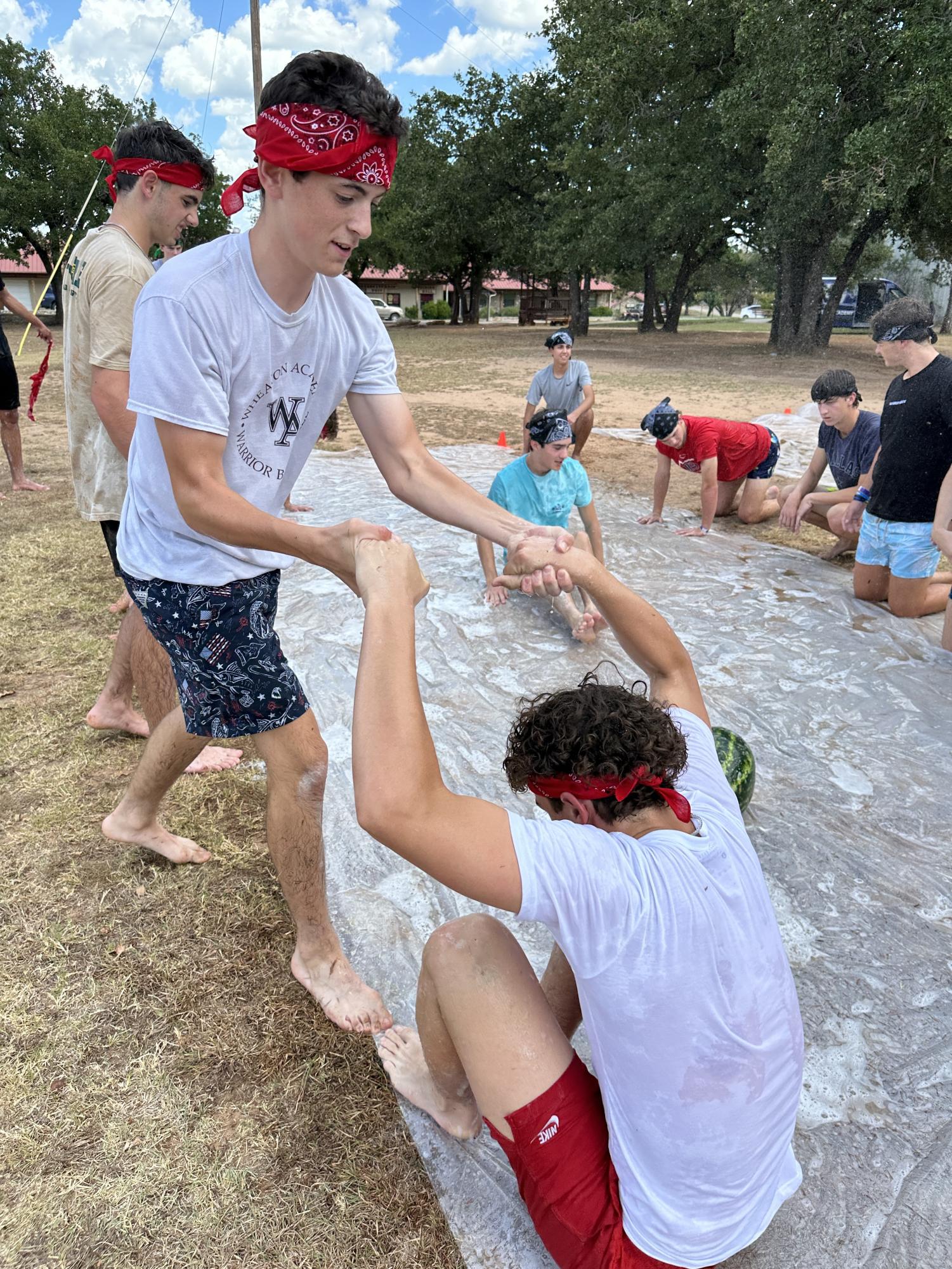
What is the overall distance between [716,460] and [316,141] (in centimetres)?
506

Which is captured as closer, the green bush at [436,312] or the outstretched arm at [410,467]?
the outstretched arm at [410,467]

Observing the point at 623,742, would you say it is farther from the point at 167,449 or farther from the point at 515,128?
the point at 515,128

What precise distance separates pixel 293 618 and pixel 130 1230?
3458mm

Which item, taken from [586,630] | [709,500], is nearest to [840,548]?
[709,500]

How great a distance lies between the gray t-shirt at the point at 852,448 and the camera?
5.86 meters

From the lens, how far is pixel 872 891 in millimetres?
2803

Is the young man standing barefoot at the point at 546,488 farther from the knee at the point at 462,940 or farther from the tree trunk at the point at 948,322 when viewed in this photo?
the tree trunk at the point at 948,322

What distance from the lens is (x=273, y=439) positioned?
84.5 inches

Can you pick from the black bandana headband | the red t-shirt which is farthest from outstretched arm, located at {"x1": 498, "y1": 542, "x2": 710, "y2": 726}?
the red t-shirt

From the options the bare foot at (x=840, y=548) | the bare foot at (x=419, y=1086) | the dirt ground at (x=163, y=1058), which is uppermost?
the bare foot at (x=840, y=548)

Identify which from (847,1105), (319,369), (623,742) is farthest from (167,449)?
(847,1105)

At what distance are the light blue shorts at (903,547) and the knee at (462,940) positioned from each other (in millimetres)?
4047

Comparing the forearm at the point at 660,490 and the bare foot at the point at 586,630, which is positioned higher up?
the forearm at the point at 660,490

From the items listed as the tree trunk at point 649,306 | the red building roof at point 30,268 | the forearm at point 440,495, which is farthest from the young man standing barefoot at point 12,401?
the red building roof at point 30,268
